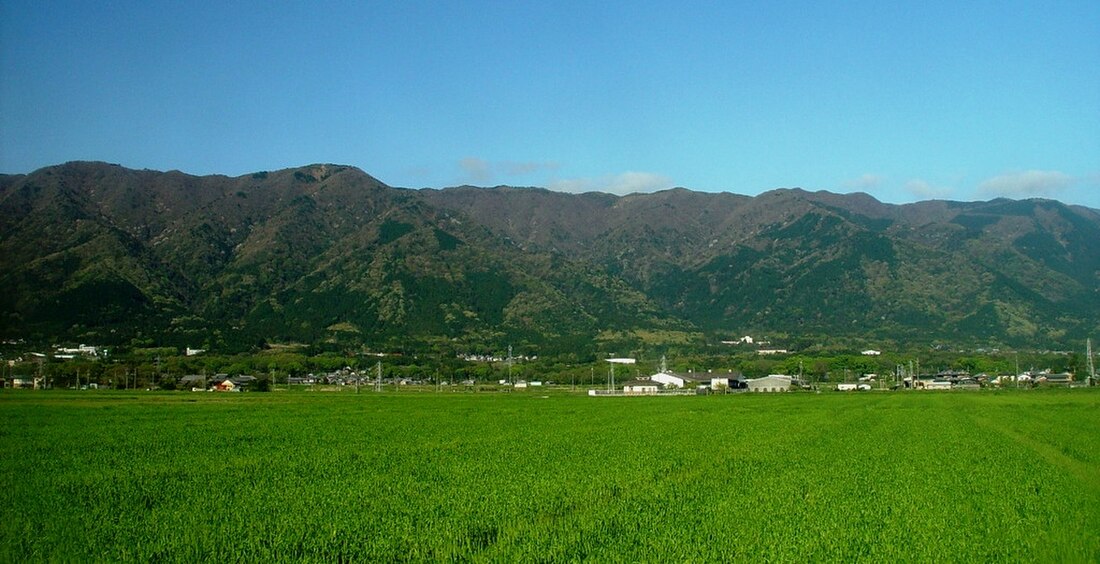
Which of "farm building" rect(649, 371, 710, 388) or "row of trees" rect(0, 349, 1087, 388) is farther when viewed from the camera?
"farm building" rect(649, 371, 710, 388)

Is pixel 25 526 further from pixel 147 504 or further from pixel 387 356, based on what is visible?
pixel 387 356

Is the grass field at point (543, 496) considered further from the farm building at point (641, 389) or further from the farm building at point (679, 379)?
the farm building at point (679, 379)

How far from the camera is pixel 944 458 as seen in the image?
87.1 ft

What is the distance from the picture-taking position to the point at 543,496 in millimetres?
17922

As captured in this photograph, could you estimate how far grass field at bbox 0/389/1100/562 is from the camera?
42.8 feet

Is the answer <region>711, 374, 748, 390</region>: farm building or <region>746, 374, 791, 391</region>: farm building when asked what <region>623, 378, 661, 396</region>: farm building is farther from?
<region>746, 374, 791, 391</region>: farm building

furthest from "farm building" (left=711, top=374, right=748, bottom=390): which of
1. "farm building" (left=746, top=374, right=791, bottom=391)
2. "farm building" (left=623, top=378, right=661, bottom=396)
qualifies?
"farm building" (left=623, top=378, right=661, bottom=396)

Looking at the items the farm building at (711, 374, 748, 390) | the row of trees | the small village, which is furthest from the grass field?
the farm building at (711, 374, 748, 390)

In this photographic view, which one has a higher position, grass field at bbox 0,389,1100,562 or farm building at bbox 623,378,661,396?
grass field at bbox 0,389,1100,562

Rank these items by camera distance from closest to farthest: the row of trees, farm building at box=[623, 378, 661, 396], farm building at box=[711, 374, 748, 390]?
the row of trees
farm building at box=[623, 378, 661, 396]
farm building at box=[711, 374, 748, 390]

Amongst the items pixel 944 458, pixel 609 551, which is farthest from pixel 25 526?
pixel 944 458

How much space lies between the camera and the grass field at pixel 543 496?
13055 mm

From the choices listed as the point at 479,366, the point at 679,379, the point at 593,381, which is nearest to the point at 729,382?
the point at 679,379

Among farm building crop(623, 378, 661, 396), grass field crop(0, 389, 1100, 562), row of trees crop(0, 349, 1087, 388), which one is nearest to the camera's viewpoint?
grass field crop(0, 389, 1100, 562)
